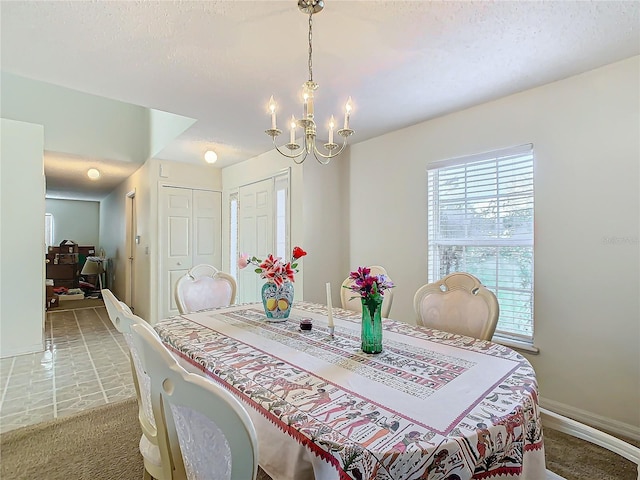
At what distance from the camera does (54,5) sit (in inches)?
60.8

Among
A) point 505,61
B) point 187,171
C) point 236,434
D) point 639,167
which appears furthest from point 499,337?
point 187,171

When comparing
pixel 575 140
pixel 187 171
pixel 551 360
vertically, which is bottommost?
pixel 551 360

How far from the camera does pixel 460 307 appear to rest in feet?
6.05

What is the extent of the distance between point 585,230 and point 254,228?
11.6ft

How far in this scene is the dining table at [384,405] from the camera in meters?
0.76

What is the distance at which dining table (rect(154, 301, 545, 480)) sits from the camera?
76cm

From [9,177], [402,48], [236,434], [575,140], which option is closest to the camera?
[236,434]

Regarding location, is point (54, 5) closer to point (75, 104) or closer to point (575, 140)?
point (575, 140)

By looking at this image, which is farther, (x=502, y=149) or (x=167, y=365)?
(x=502, y=149)

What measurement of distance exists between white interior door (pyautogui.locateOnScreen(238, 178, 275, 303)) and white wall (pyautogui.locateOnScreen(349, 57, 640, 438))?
2.49 metres

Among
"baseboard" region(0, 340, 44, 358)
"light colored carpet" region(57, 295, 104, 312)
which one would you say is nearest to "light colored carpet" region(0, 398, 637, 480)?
"baseboard" region(0, 340, 44, 358)

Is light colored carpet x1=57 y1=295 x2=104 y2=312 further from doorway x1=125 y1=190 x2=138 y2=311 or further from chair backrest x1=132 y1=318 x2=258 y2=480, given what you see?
chair backrest x1=132 y1=318 x2=258 y2=480

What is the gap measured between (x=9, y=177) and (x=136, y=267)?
2.34 meters

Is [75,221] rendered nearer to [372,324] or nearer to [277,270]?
[277,270]
